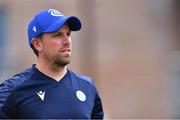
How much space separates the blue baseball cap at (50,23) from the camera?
15.9 feet

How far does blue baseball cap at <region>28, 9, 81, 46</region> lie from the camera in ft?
15.9

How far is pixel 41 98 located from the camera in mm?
4727

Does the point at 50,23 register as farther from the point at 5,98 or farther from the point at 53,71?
the point at 5,98

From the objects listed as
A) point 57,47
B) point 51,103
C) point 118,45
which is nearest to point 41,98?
point 51,103

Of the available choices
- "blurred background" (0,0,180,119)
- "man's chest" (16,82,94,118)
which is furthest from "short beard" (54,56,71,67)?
"blurred background" (0,0,180,119)

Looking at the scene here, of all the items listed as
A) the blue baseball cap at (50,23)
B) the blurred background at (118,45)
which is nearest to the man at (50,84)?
the blue baseball cap at (50,23)

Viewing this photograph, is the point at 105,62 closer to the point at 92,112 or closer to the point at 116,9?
the point at 116,9

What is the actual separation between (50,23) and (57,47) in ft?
0.51

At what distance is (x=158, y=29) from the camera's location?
13.4 metres

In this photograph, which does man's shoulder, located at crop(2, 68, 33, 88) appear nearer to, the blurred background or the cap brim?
the cap brim

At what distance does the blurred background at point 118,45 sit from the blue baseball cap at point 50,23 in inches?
300

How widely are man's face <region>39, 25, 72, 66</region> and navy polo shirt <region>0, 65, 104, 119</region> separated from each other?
108 mm

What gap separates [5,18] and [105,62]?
177cm

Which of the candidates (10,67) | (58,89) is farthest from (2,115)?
(10,67)
